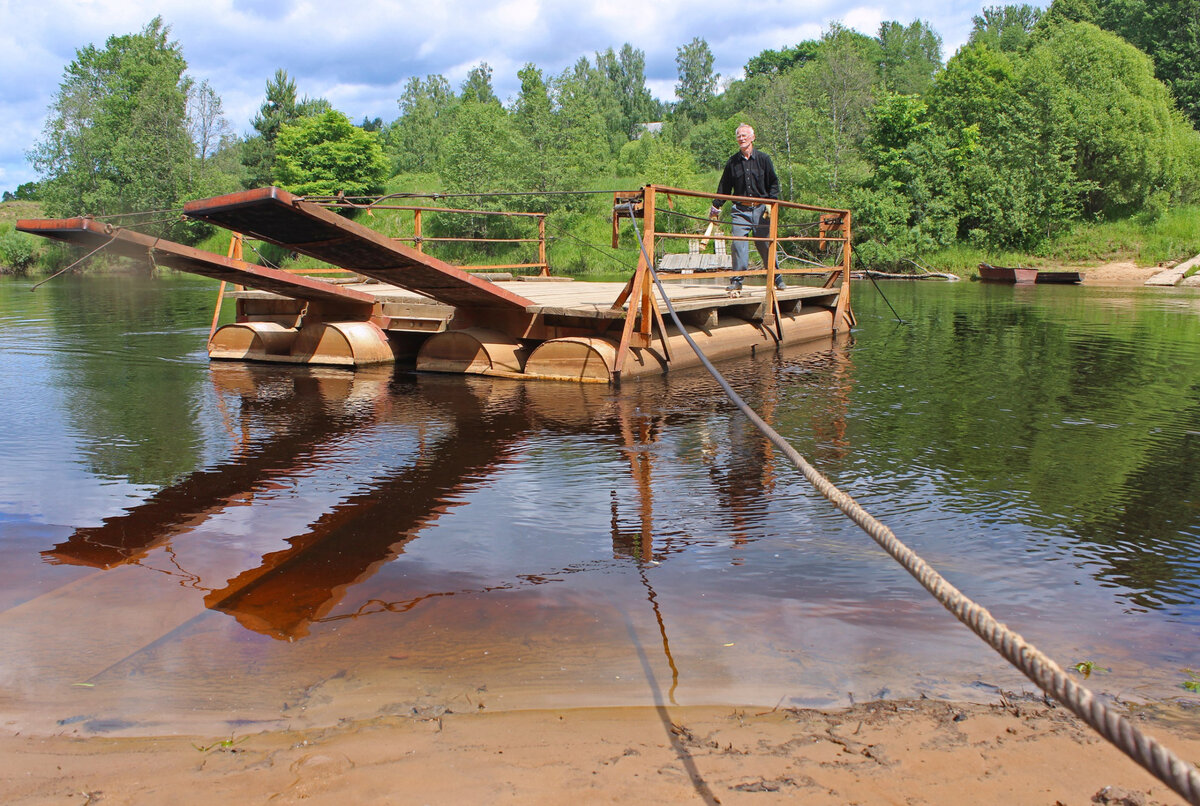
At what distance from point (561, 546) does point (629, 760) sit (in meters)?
2.15

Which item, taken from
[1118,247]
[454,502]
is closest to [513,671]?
[454,502]

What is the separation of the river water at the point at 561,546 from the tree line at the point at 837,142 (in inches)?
1427

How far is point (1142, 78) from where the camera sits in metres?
43.6

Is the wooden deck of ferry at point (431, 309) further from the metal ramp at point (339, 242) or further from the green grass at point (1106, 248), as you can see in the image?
the green grass at point (1106, 248)

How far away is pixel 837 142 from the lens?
48844 mm

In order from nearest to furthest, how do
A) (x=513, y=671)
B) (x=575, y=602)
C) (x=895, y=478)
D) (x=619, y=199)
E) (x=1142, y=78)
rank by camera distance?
(x=513, y=671) < (x=575, y=602) < (x=895, y=478) < (x=619, y=199) < (x=1142, y=78)

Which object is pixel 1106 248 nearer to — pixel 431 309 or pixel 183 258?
pixel 431 309

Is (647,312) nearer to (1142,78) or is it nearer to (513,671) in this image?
(513,671)

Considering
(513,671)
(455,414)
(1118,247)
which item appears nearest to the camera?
(513,671)

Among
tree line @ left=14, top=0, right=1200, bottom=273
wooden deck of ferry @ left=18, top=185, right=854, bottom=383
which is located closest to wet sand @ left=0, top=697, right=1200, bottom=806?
wooden deck of ferry @ left=18, top=185, right=854, bottom=383

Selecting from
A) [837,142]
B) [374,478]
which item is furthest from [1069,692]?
[837,142]

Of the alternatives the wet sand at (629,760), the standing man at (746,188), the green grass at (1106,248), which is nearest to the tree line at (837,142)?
the green grass at (1106,248)

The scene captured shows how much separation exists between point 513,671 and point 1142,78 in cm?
5078

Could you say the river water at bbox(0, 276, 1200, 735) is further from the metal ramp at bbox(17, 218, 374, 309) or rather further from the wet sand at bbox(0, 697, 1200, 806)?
the metal ramp at bbox(17, 218, 374, 309)
